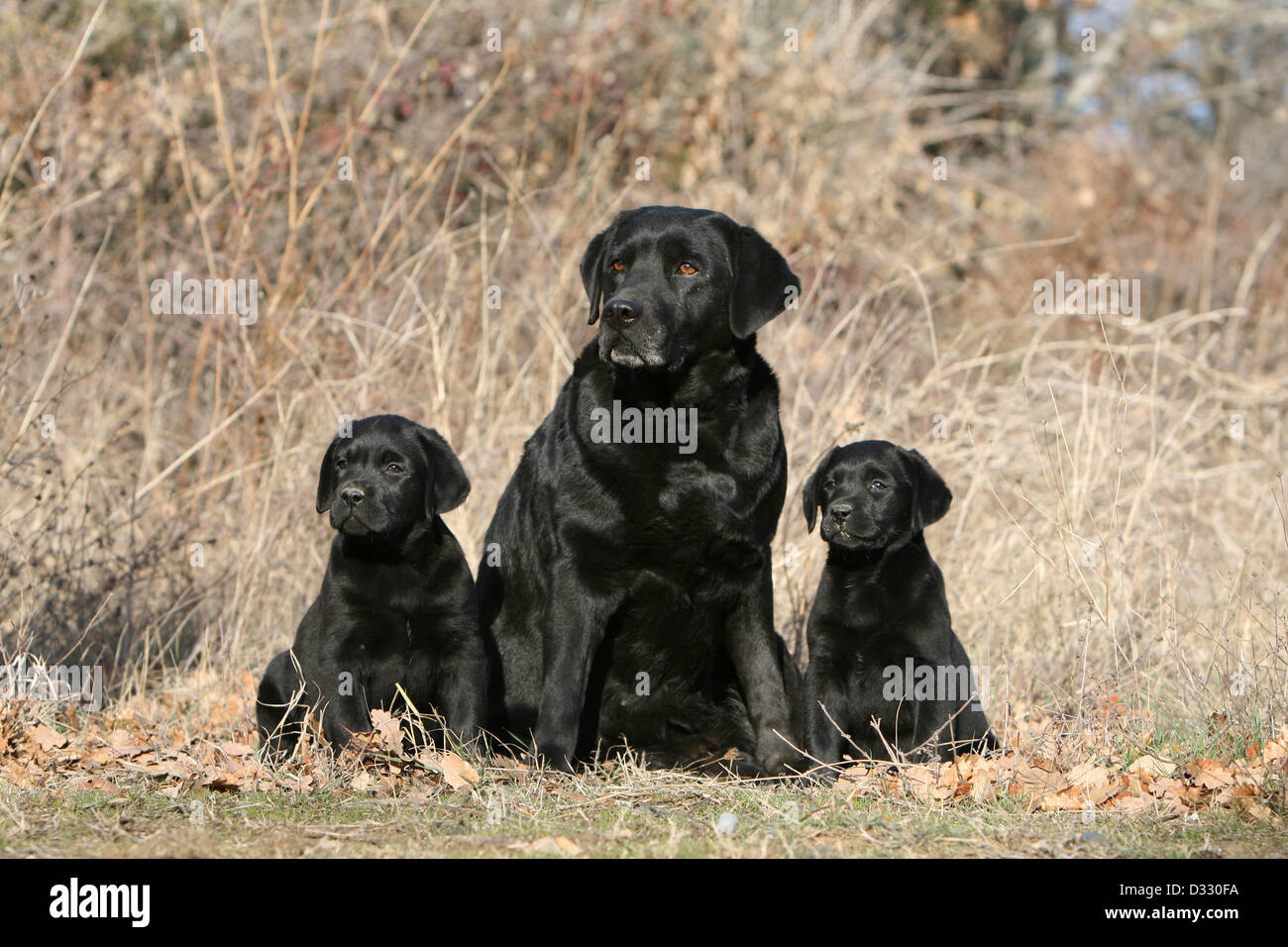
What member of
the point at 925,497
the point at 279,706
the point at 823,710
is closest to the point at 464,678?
the point at 279,706

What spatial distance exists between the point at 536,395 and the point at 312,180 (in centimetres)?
242

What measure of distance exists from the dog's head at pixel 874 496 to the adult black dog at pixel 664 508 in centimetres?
25

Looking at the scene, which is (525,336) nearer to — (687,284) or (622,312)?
(687,284)

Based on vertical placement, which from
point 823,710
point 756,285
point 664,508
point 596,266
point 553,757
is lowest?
point 553,757

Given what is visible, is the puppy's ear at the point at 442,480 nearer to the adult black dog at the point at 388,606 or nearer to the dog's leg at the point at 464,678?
the adult black dog at the point at 388,606

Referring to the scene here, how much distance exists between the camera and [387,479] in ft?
15.2

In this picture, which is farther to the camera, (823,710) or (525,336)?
(525,336)

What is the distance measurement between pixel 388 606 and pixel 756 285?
1.62m

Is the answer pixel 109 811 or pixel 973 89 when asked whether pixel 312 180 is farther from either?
pixel 973 89

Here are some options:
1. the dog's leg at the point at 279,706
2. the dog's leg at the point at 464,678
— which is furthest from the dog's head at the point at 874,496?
the dog's leg at the point at 279,706

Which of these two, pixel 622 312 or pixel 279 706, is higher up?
pixel 622 312

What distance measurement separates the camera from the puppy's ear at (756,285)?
4.52 metres

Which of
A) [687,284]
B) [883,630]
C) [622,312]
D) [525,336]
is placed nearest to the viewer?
[622,312]
